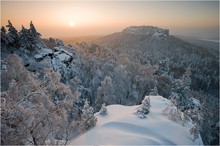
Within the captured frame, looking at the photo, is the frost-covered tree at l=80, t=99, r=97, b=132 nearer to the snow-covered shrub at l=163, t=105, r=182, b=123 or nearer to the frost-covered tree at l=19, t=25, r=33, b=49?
the snow-covered shrub at l=163, t=105, r=182, b=123

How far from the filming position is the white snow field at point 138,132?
16.6 m

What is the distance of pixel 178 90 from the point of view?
51.3 metres

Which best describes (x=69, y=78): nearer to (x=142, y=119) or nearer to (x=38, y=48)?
(x=38, y=48)

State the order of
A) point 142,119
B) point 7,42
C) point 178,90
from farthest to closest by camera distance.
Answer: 1. point 178,90
2. point 7,42
3. point 142,119

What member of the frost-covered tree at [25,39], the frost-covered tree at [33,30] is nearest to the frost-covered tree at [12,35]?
the frost-covered tree at [25,39]

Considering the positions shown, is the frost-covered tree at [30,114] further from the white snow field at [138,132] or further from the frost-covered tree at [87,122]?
the frost-covered tree at [87,122]

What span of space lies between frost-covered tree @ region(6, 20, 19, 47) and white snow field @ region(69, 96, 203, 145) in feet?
103

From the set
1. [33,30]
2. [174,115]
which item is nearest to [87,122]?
[174,115]

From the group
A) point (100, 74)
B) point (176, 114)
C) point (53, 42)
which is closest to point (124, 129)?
point (176, 114)

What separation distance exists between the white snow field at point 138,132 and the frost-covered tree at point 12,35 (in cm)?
3138

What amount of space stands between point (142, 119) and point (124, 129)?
2867 mm

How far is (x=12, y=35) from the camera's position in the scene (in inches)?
A: 1751

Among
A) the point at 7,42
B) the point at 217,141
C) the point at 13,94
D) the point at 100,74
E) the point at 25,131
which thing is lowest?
the point at 217,141

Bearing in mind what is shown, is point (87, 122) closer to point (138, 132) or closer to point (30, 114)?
point (138, 132)
